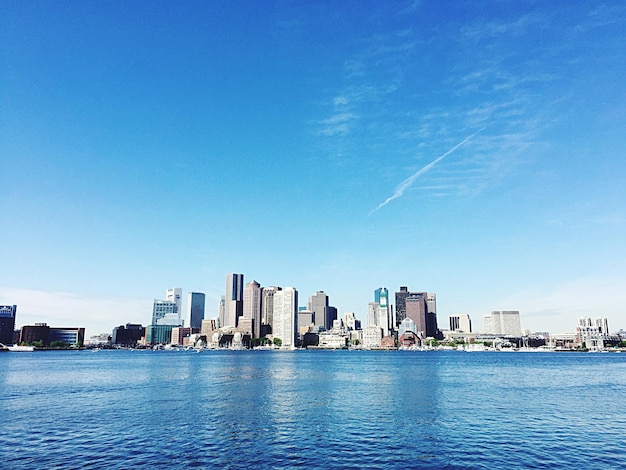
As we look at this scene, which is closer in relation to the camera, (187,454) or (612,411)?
(187,454)

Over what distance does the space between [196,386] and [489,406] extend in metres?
60.7

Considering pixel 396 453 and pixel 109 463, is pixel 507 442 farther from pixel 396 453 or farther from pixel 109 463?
pixel 109 463

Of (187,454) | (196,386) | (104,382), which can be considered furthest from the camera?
(104,382)

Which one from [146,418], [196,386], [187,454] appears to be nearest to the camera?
[187,454]

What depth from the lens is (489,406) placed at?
69250 mm

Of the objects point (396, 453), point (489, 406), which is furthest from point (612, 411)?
point (396, 453)

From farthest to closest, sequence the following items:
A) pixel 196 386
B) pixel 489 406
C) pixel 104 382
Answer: pixel 104 382 < pixel 196 386 < pixel 489 406

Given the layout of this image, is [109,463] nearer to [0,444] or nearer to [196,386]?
[0,444]

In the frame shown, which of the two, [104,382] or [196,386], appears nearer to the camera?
[196,386]

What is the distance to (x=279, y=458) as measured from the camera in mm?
40812

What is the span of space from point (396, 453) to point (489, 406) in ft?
112

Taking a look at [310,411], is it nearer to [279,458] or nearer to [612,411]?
[279,458]

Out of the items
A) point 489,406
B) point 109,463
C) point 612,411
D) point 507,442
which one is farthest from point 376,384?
point 109,463

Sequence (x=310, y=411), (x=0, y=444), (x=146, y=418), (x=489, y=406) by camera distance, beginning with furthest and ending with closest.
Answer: (x=489, y=406) → (x=310, y=411) → (x=146, y=418) → (x=0, y=444)
